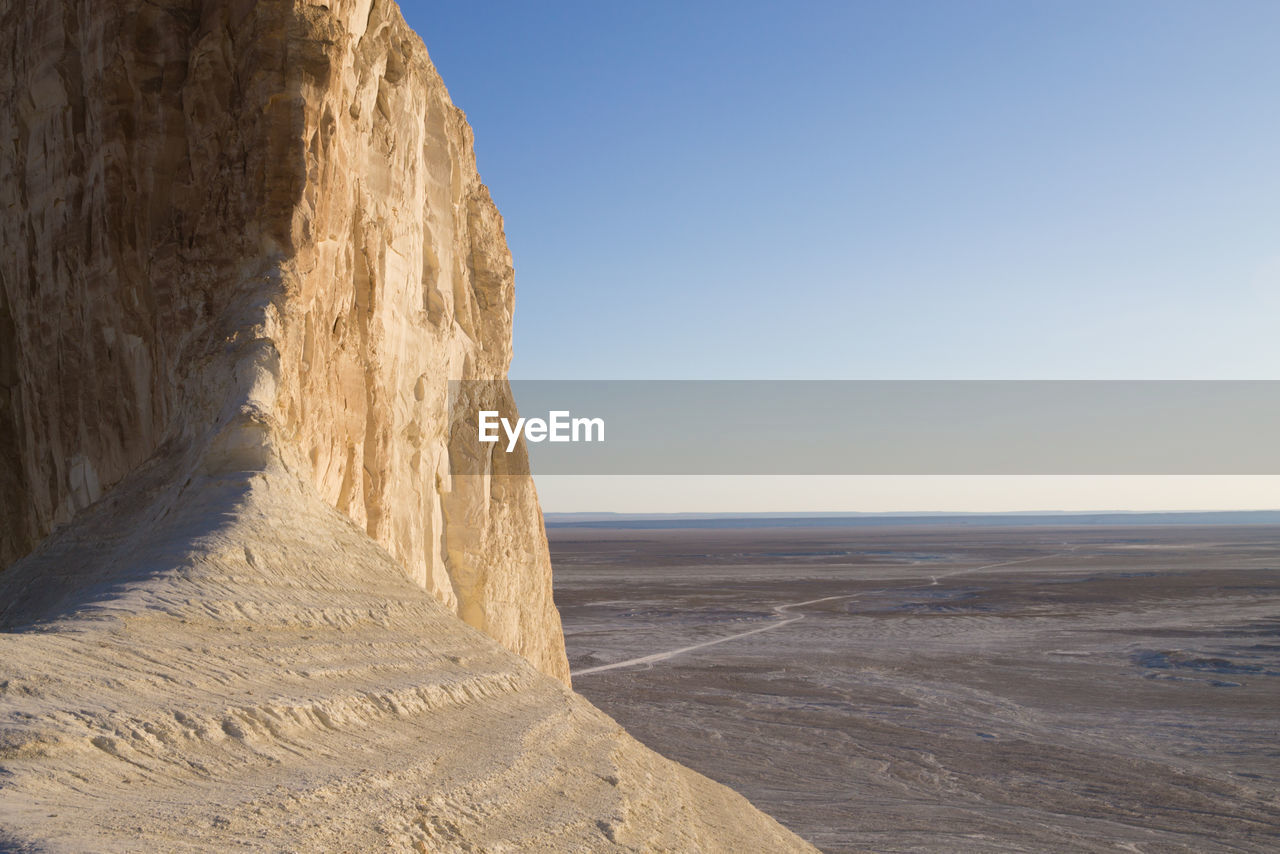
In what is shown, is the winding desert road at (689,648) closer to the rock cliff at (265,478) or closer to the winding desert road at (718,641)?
the winding desert road at (718,641)

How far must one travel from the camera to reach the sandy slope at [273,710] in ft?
11.9

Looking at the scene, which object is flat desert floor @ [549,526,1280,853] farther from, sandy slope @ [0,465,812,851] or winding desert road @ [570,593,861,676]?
sandy slope @ [0,465,812,851]

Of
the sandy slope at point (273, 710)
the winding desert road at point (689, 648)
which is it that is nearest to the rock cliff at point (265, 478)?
the sandy slope at point (273, 710)

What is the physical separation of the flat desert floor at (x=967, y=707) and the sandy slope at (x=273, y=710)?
964cm

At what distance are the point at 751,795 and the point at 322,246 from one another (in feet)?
40.7

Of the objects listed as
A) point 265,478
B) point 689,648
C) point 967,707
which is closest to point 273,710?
point 265,478

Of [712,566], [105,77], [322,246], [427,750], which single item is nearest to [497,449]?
[322,246]

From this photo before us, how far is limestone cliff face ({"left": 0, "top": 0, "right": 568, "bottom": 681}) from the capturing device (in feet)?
28.1

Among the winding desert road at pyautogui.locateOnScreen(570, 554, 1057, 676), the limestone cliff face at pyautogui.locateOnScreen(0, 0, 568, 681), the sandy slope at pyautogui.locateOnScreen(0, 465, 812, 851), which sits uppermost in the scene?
the limestone cliff face at pyautogui.locateOnScreen(0, 0, 568, 681)

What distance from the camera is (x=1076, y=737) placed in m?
21.0

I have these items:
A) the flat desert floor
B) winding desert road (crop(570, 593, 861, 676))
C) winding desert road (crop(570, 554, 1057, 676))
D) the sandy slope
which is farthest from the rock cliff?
winding desert road (crop(570, 554, 1057, 676))

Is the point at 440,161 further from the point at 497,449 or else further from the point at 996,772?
the point at 996,772

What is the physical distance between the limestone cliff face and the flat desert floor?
8468mm

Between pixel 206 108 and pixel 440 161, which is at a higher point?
pixel 440 161
